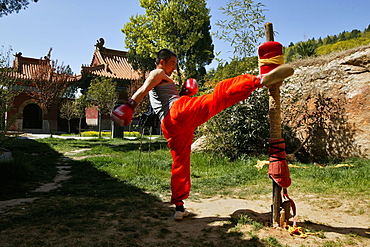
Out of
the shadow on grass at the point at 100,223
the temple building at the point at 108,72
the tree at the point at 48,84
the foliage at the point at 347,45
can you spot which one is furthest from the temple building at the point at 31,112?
the shadow on grass at the point at 100,223

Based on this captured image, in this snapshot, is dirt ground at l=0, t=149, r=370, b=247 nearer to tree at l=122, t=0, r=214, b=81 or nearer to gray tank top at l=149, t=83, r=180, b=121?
gray tank top at l=149, t=83, r=180, b=121

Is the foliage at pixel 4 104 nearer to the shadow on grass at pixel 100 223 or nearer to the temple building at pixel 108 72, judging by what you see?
the shadow on grass at pixel 100 223

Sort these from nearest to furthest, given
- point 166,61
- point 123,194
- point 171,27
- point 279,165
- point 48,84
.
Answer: point 279,165 < point 166,61 < point 123,194 < point 171,27 < point 48,84

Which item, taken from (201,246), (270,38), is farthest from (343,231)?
(270,38)

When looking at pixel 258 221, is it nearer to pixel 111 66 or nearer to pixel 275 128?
pixel 275 128

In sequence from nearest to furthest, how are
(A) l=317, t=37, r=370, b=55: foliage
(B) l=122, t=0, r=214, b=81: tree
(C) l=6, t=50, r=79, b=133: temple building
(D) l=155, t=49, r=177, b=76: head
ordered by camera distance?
(D) l=155, t=49, r=177, b=76: head, (A) l=317, t=37, r=370, b=55: foliage, (B) l=122, t=0, r=214, b=81: tree, (C) l=6, t=50, r=79, b=133: temple building

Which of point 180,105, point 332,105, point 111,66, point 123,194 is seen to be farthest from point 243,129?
point 111,66

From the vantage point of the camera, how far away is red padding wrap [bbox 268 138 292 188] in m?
2.49

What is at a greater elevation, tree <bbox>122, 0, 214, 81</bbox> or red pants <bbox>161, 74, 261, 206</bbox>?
tree <bbox>122, 0, 214, 81</bbox>

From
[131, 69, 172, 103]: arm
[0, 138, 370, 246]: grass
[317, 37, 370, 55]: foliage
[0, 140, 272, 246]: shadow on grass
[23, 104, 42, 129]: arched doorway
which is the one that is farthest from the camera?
[23, 104, 42, 129]: arched doorway

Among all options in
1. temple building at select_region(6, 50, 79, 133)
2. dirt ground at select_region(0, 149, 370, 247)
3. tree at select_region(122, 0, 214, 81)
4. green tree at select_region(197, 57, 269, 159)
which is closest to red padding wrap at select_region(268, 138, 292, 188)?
dirt ground at select_region(0, 149, 370, 247)

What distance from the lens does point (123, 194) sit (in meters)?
3.89

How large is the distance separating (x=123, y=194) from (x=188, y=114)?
75.1 inches

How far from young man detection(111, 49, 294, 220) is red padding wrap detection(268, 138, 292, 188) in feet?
1.84
